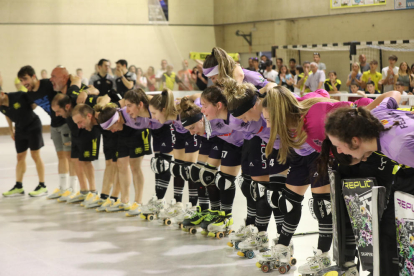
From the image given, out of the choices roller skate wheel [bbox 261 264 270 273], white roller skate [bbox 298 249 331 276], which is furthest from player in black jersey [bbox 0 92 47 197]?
white roller skate [bbox 298 249 331 276]

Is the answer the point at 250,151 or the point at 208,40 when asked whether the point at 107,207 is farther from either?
the point at 208,40

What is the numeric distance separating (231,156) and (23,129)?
380cm

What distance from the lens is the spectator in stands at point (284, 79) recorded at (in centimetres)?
1280

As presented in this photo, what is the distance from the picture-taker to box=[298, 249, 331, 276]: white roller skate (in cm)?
342

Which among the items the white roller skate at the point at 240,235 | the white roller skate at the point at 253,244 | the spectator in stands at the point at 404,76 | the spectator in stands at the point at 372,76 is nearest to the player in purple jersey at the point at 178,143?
the white roller skate at the point at 240,235

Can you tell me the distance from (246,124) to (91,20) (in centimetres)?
1412

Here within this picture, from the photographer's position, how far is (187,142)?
5316 millimetres

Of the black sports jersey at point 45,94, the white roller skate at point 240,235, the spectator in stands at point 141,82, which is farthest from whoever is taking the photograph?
the spectator in stands at point 141,82

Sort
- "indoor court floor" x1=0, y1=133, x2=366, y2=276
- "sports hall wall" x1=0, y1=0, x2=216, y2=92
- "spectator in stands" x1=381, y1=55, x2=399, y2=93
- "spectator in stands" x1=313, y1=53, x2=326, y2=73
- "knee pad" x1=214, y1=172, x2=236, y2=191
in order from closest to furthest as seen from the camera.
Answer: "indoor court floor" x1=0, y1=133, x2=366, y2=276
"knee pad" x1=214, y1=172, x2=236, y2=191
"spectator in stands" x1=381, y1=55, x2=399, y2=93
"spectator in stands" x1=313, y1=53, x2=326, y2=73
"sports hall wall" x1=0, y1=0, x2=216, y2=92

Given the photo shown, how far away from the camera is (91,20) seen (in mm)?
16922

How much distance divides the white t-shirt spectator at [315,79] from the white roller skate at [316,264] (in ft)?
27.4

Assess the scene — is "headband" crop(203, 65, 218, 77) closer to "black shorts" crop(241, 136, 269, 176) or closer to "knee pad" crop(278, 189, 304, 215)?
"black shorts" crop(241, 136, 269, 176)

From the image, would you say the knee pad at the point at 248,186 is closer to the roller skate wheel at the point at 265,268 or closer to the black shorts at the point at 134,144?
the roller skate wheel at the point at 265,268

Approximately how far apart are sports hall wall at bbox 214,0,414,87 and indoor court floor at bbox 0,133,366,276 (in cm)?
878
